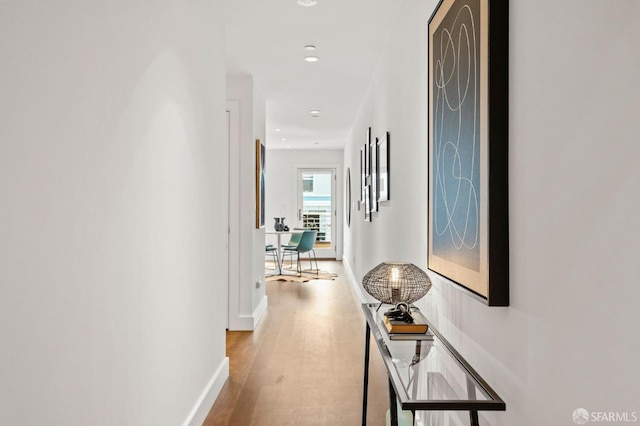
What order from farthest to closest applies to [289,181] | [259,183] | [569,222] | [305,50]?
[289,181]
[259,183]
[305,50]
[569,222]

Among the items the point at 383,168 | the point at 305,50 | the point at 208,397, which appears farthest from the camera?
the point at 305,50

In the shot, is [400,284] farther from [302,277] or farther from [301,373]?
[302,277]

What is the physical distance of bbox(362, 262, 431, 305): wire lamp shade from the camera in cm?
198

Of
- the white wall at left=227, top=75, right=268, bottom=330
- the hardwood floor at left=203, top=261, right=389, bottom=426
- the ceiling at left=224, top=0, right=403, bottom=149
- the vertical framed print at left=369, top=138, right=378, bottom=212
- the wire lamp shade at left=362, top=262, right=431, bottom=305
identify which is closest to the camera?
the wire lamp shade at left=362, top=262, right=431, bottom=305

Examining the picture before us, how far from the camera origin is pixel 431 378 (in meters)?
1.42

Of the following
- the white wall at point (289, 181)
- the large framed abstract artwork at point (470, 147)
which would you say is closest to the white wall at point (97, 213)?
the large framed abstract artwork at point (470, 147)

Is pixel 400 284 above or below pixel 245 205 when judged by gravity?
below

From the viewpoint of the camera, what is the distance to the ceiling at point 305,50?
315cm

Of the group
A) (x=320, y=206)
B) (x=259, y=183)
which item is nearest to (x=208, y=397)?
(x=259, y=183)

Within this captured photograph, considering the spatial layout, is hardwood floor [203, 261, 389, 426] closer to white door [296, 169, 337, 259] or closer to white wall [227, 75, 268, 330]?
white wall [227, 75, 268, 330]

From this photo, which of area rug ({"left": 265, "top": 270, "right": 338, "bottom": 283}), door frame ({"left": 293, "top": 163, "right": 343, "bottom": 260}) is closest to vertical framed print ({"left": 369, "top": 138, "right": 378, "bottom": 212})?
area rug ({"left": 265, "top": 270, "right": 338, "bottom": 283})

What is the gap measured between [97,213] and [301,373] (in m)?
2.45

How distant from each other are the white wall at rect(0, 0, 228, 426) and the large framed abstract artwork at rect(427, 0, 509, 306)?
3.78 ft

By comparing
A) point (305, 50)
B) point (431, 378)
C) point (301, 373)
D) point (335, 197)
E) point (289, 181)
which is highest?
point (305, 50)
